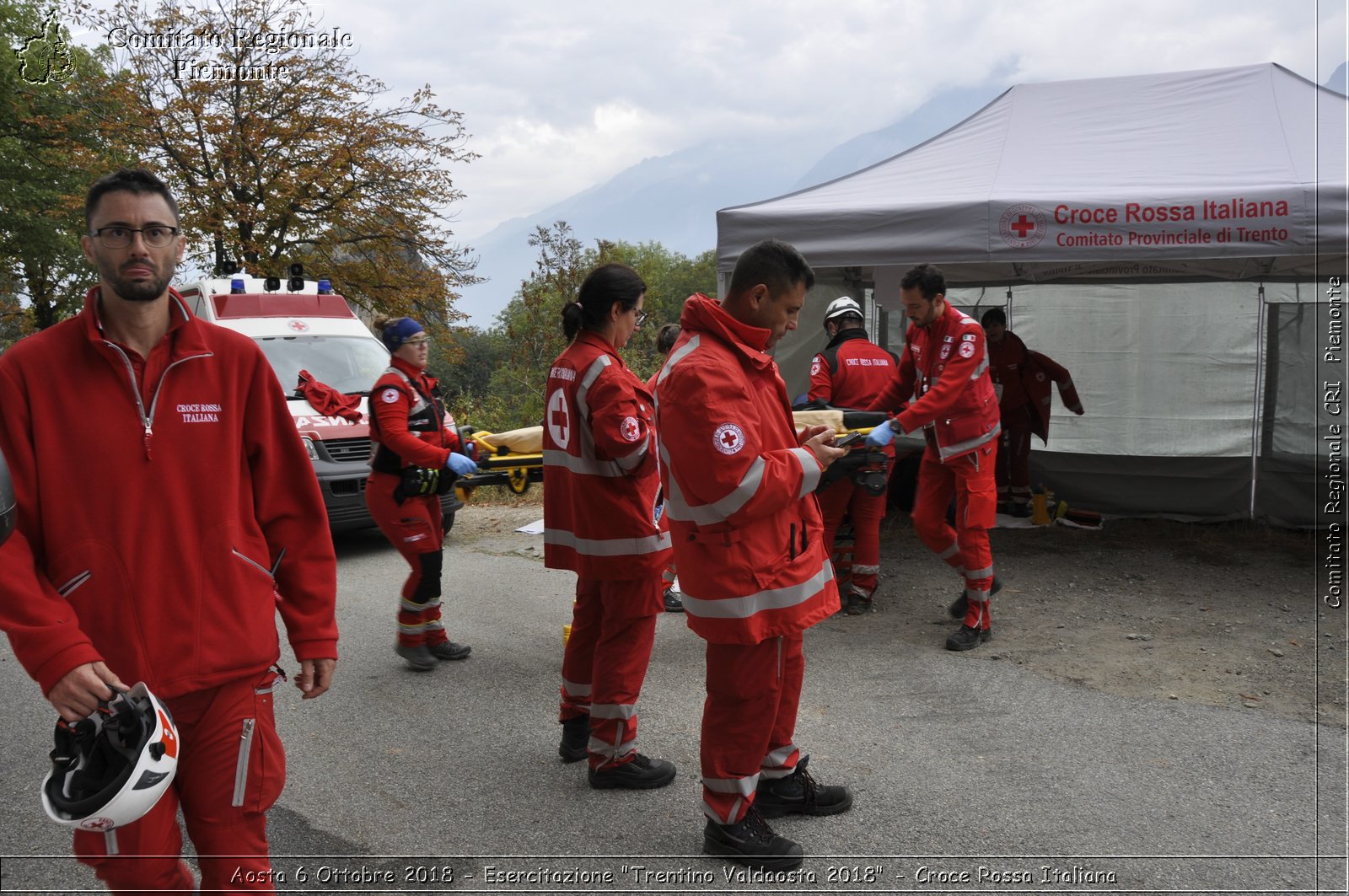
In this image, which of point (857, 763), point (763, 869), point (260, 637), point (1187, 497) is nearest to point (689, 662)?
point (857, 763)

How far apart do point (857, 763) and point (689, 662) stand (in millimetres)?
1630

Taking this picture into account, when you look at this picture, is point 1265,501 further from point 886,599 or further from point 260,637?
point 260,637

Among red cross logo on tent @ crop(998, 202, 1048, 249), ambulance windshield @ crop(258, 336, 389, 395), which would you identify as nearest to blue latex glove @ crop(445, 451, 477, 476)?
red cross logo on tent @ crop(998, 202, 1048, 249)

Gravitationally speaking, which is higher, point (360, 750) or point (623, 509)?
point (623, 509)

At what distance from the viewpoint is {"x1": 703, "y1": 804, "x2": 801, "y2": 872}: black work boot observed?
3389 mm

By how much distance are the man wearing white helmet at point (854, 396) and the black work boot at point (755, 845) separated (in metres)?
3.26

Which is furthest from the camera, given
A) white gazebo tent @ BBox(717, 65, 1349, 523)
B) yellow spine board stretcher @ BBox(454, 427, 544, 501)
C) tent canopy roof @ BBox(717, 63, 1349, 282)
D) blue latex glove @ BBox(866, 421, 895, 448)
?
white gazebo tent @ BBox(717, 65, 1349, 523)

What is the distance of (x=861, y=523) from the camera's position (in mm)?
6770

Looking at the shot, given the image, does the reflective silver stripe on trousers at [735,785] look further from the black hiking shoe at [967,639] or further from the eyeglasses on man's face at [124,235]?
the black hiking shoe at [967,639]

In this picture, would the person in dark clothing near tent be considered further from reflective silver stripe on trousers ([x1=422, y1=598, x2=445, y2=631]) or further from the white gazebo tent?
reflective silver stripe on trousers ([x1=422, y1=598, x2=445, y2=631])

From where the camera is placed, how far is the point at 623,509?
13.3 ft

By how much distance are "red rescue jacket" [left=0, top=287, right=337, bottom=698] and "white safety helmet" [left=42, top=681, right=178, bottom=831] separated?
5.2 inches

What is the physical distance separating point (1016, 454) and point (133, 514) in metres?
9.29

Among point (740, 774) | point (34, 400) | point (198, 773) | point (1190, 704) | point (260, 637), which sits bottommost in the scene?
point (1190, 704)
